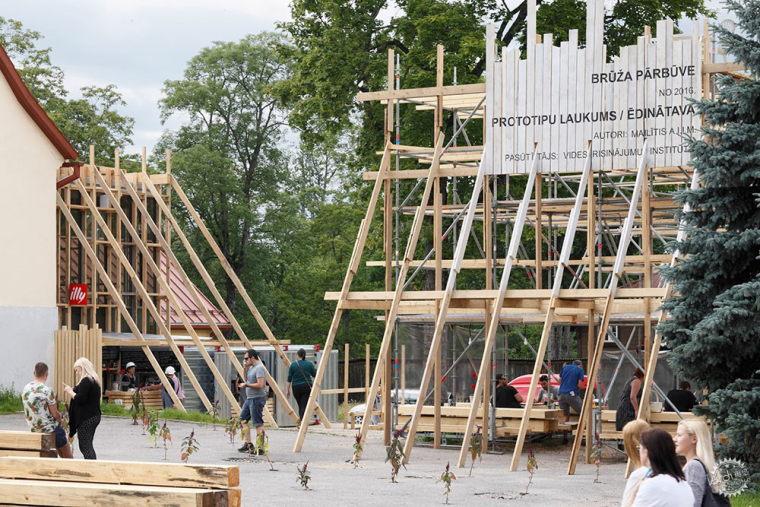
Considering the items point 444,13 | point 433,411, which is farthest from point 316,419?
point 444,13

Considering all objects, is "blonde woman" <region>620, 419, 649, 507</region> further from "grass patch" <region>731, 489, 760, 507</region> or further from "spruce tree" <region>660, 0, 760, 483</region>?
"spruce tree" <region>660, 0, 760, 483</region>

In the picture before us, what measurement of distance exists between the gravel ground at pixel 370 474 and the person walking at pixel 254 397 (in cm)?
46

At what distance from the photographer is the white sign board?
20.0 m

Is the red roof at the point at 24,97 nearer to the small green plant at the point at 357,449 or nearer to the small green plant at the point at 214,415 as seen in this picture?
the small green plant at the point at 214,415

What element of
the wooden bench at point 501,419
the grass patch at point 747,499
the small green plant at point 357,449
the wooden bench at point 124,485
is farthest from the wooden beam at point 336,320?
the wooden bench at point 124,485

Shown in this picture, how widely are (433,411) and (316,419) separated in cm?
880

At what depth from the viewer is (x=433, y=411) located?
902 inches

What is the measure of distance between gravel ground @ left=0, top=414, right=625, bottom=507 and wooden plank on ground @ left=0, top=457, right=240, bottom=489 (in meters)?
→ 4.40

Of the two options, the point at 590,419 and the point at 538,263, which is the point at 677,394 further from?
the point at 538,263

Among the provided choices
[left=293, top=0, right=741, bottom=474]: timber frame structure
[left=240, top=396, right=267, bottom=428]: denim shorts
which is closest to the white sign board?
[left=293, top=0, right=741, bottom=474]: timber frame structure

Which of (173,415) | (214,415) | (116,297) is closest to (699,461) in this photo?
(214,415)

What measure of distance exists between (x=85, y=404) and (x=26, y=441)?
9.57ft

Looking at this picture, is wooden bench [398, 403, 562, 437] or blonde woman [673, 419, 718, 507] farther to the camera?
wooden bench [398, 403, 562, 437]

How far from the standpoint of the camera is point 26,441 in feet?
40.2
